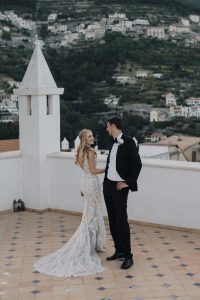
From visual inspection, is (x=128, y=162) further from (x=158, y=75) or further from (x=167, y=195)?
(x=158, y=75)

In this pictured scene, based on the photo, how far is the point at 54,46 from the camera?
47344mm

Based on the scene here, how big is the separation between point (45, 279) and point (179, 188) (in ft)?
7.54

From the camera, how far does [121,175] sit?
4.48m

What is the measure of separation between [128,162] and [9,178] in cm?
307

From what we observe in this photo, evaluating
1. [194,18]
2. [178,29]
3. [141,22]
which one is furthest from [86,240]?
[194,18]

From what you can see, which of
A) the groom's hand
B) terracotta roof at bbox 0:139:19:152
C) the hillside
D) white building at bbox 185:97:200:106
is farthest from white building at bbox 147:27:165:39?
the groom's hand

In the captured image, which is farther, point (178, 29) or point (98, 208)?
point (178, 29)

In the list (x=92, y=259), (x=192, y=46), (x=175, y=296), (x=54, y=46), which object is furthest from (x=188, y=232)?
(x=192, y=46)

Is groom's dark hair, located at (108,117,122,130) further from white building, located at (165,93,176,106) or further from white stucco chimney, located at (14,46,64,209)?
white building, located at (165,93,176,106)

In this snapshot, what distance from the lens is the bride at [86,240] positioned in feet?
14.6

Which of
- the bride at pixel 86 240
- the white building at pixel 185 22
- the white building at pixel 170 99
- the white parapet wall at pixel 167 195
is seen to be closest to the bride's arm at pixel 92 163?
the bride at pixel 86 240

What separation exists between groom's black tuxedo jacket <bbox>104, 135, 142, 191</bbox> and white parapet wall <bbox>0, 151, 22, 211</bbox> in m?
2.96

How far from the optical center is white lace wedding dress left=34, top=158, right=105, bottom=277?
445 cm

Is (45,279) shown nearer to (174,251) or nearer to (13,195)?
Answer: (174,251)
